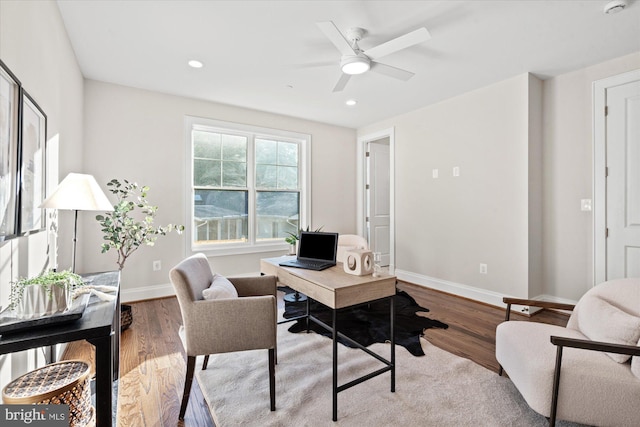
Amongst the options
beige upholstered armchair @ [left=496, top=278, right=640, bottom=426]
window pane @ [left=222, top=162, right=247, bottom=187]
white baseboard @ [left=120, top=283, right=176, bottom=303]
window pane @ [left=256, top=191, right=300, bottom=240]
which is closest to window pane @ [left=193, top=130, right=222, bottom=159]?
window pane @ [left=222, top=162, right=247, bottom=187]

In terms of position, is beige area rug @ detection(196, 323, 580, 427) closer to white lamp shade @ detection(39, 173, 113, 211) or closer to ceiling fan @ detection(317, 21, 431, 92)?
white lamp shade @ detection(39, 173, 113, 211)

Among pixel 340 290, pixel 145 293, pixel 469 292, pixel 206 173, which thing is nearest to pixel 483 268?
pixel 469 292

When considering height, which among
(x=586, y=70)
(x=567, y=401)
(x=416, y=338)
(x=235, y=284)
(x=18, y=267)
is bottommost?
(x=416, y=338)

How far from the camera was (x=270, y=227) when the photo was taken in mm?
4711

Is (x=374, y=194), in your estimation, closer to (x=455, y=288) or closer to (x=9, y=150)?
(x=455, y=288)

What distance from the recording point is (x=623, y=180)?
2.86 m

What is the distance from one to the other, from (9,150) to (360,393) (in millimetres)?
2217

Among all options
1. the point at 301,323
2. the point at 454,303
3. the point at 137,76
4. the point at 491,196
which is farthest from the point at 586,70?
the point at 137,76

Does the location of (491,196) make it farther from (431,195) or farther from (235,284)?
(235,284)

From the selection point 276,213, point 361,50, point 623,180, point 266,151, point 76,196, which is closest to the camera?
point 76,196

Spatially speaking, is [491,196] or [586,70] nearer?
[586,70]

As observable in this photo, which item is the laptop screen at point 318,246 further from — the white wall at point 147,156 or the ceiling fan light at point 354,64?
the white wall at point 147,156

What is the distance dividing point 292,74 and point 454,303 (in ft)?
10.7

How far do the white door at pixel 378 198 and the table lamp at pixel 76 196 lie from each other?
4122 mm
